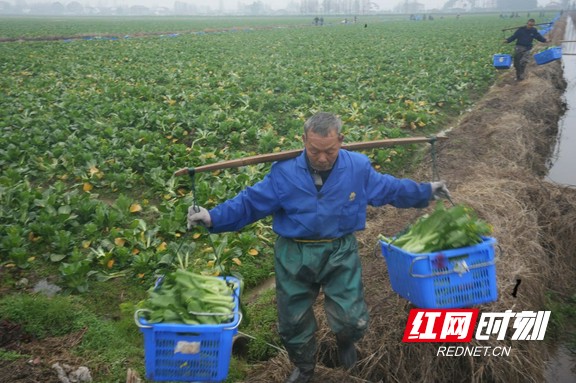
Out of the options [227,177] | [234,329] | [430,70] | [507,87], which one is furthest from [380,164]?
[430,70]

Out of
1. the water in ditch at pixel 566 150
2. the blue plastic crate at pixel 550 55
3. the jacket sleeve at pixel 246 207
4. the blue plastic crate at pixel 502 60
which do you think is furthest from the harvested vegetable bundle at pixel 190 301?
the blue plastic crate at pixel 550 55

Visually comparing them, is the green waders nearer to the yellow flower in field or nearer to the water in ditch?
the yellow flower in field

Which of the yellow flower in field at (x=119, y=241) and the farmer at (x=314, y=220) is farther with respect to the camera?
the yellow flower in field at (x=119, y=241)

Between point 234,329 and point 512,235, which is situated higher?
point 234,329

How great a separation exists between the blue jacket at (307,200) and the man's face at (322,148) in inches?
3.6

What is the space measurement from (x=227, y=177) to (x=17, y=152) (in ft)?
13.0

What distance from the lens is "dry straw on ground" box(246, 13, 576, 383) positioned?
145 inches

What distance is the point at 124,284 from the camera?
5.12 metres

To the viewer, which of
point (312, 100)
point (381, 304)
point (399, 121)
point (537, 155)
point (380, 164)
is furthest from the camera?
point (312, 100)

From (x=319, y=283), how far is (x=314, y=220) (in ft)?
1.67

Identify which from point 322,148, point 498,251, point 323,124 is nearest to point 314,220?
point 322,148

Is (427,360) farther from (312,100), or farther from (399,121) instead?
(312,100)

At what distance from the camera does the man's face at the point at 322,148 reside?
3.02 m

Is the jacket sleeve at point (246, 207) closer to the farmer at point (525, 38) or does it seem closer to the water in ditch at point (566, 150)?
the water in ditch at point (566, 150)
